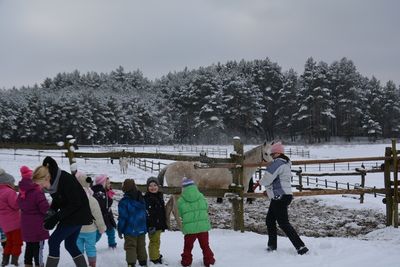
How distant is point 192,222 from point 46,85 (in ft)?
289

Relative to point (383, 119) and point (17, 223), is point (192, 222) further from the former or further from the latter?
point (383, 119)

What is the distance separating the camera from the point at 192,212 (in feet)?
17.1

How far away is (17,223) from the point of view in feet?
17.7

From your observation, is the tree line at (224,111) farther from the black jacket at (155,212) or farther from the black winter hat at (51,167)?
the black winter hat at (51,167)

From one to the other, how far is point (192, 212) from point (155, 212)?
0.55 metres

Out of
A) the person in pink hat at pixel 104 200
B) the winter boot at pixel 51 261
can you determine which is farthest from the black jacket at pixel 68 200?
the person in pink hat at pixel 104 200

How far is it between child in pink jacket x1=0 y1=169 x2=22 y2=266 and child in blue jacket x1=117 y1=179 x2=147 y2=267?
57.4 inches

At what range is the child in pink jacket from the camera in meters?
5.34

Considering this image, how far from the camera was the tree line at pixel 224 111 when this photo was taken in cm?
5438

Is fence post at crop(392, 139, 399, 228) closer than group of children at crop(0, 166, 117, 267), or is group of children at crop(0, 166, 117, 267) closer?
group of children at crop(0, 166, 117, 267)

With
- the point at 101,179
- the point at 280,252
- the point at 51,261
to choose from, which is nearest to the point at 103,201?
the point at 101,179

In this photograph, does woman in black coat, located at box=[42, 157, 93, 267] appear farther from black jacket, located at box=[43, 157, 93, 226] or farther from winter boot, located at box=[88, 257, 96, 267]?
winter boot, located at box=[88, 257, 96, 267]

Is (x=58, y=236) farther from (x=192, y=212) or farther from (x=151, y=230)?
(x=192, y=212)

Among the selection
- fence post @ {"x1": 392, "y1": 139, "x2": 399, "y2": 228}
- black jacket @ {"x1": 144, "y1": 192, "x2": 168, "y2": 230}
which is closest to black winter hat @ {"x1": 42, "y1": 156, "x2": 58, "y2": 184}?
black jacket @ {"x1": 144, "y1": 192, "x2": 168, "y2": 230}
